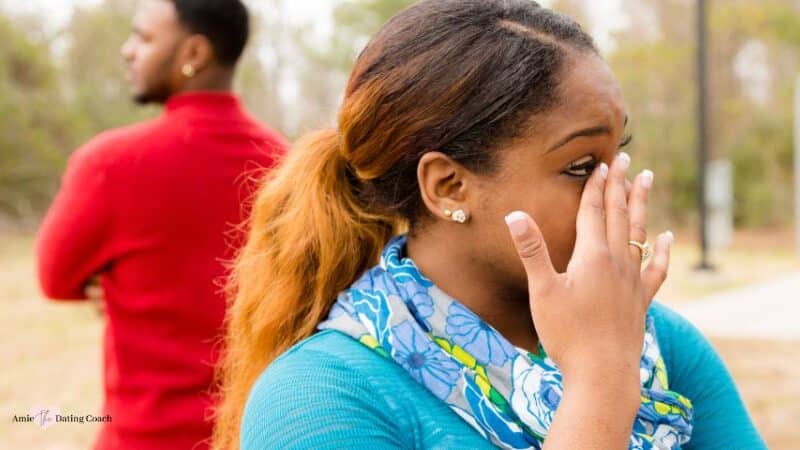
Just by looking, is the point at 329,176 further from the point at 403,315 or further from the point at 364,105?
the point at 403,315

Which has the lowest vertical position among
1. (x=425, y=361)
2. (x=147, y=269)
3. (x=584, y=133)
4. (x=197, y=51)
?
(x=147, y=269)

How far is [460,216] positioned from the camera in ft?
4.95

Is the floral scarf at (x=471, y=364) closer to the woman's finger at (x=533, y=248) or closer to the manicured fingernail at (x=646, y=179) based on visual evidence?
the woman's finger at (x=533, y=248)

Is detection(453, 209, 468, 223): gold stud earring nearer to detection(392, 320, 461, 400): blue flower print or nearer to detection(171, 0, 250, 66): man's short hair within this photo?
detection(392, 320, 461, 400): blue flower print

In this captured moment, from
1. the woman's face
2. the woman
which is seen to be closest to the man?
the woman

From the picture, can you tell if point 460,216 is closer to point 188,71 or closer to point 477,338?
point 477,338

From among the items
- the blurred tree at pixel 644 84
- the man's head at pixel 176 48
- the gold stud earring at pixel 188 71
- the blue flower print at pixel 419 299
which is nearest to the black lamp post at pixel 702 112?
the blurred tree at pixel 644 84

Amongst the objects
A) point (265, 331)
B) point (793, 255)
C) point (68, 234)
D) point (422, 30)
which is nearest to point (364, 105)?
point (422, 30)

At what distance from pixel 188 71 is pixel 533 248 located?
5.74ft

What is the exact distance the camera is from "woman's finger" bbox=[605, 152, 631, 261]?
1.38 m

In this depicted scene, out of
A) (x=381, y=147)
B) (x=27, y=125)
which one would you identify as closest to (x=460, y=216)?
(x=381, y=147)

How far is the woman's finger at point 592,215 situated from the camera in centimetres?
137

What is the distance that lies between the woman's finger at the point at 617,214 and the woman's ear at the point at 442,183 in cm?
23

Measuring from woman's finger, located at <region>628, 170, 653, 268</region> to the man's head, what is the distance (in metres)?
1.71
